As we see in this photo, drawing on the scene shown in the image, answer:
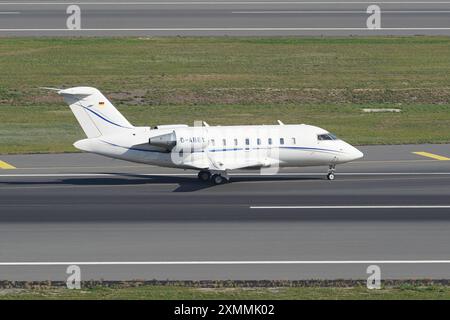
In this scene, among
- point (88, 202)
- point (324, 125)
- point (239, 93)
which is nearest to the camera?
point (88, 202)

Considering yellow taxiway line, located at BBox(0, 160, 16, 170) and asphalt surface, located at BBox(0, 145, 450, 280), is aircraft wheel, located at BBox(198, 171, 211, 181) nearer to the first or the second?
asphalt surface, located at BBox(0, 145, 450, 280)

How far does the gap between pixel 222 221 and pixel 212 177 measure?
8396 mm

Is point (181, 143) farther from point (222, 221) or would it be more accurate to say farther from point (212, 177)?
point (222, 221)

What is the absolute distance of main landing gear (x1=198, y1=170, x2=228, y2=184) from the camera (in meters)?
55.6

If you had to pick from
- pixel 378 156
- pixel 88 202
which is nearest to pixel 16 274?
pixel 88 202

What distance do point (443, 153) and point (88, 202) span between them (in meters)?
21.9

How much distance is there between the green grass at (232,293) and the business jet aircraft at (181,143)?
59.1ft

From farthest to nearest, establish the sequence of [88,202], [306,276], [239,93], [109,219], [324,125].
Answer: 1. [239,93]
2. [324,125]
3. [88,202]
4. [109,219]
5. [306,276]

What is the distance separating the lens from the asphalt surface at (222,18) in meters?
89.2

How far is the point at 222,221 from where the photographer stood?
156 ft

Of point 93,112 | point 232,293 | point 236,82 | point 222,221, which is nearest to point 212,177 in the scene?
point 93,112

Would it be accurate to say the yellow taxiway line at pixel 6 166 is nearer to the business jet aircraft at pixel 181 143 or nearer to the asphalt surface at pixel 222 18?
the business jet aircraft at pixel 181 143

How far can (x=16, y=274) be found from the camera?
39.4 m

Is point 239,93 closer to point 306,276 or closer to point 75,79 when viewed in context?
point 75,79
